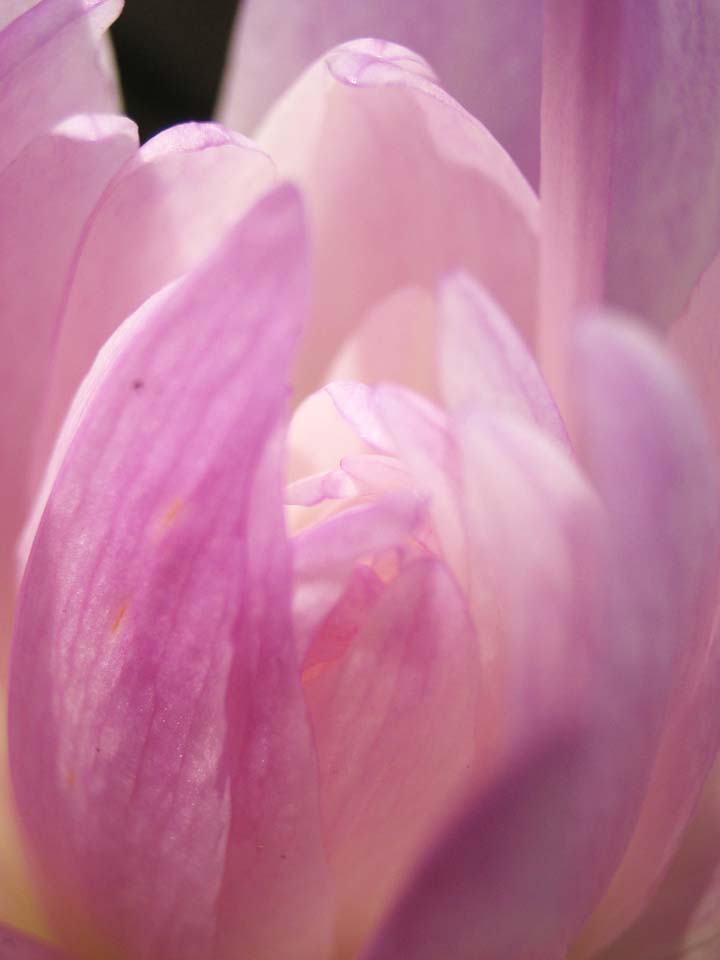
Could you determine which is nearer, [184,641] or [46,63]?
[184,641]

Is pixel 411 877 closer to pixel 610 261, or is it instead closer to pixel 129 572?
pixel 129 572

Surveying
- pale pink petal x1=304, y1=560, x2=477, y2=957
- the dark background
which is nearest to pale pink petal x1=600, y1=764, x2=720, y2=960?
pale pink petal x1=304, y1=560, x2=477, y2=957

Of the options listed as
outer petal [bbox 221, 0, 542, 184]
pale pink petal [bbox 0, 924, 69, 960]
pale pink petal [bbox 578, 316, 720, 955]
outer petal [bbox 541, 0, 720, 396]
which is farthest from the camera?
outer petal [bbox 221, 0, 542, 184]

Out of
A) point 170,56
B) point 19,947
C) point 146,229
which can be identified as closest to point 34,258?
point 146,229

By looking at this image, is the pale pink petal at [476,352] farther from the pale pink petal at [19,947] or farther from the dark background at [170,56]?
the dark background at [170,56]

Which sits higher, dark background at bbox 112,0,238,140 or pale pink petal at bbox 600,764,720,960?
dark background at bbox 112,0,238,140

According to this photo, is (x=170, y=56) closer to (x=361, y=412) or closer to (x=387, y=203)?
(x=387, y=203)

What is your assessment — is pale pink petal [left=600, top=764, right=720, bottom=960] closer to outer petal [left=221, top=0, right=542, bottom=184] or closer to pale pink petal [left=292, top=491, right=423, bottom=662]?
pale pink petal [left=292, top=491, right=423, bottom=662]
